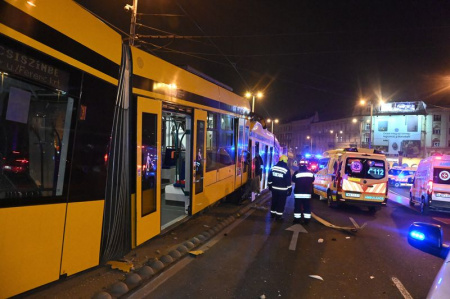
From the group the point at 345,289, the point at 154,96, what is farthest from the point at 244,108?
the point at 345,289

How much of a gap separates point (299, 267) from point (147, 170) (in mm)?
2962

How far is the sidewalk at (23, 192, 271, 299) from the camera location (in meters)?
4.02

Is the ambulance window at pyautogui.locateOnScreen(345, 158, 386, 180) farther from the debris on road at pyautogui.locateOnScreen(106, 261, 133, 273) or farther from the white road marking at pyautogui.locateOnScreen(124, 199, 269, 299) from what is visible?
the debris on road at pyautogui.locateOnScreen(106, 261, 133, 273)

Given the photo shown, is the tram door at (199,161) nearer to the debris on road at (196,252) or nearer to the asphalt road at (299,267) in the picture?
the asphalt road at (299,267)

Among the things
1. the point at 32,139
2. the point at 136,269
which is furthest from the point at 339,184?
the point at 32,139

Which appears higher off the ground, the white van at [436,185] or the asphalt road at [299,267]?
the white van at [436,185]

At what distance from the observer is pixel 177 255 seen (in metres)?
5.68

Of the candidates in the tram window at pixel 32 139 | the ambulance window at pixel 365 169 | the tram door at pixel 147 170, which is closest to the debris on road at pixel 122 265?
the tram door at pixel 147 170

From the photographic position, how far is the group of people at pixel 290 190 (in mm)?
9070

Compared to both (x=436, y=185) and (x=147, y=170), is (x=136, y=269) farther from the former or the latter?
(x=436, y=185)

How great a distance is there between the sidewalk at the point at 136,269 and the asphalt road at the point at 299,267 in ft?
0.64

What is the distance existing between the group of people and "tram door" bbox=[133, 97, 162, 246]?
15.0 ft

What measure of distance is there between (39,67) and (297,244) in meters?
5.69

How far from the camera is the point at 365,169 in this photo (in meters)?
11.6
